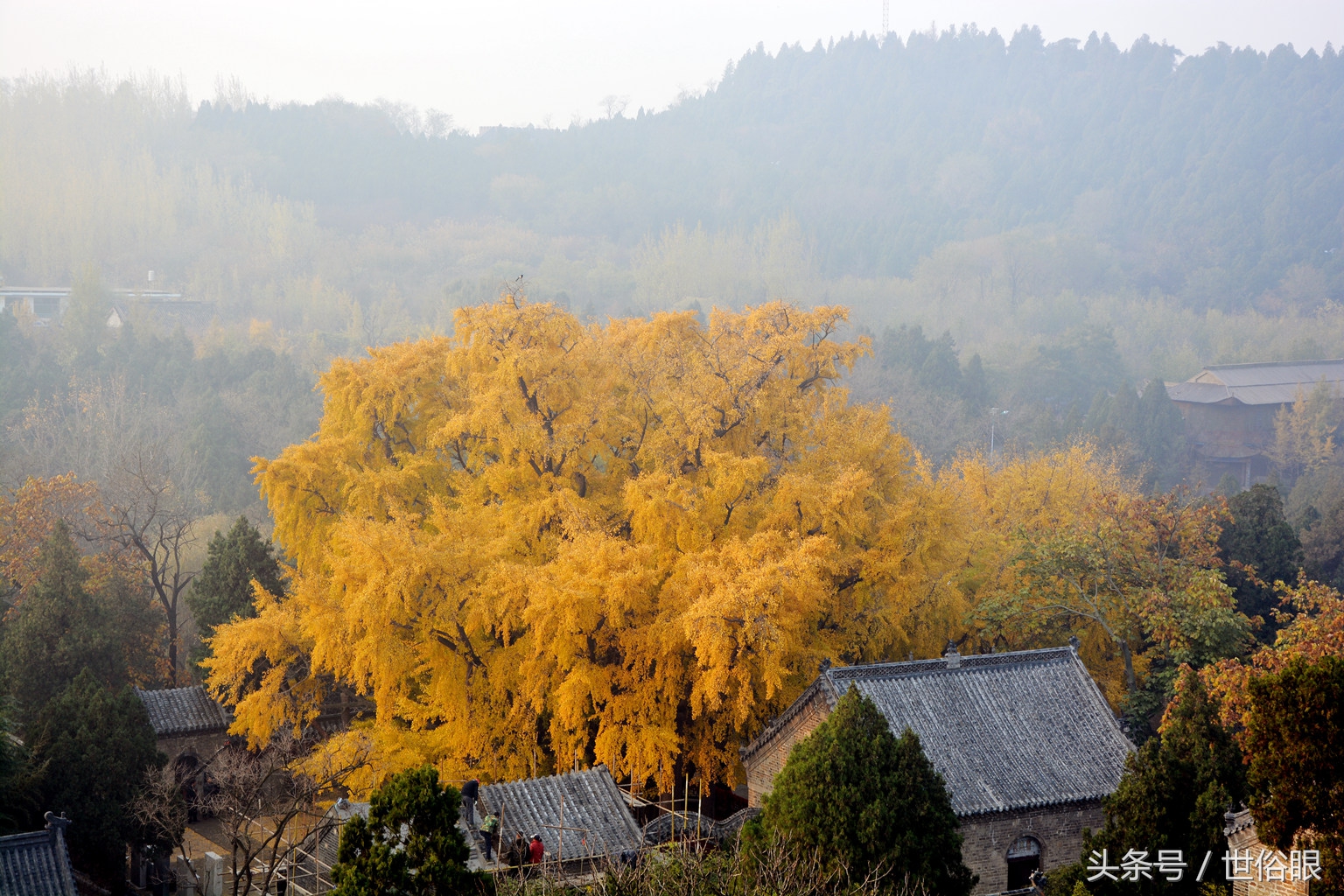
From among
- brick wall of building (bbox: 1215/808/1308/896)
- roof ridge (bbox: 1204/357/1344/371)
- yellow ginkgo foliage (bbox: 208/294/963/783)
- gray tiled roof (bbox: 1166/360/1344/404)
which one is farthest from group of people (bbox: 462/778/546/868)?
roof ridge (bbox: 1204/357/1344/371)

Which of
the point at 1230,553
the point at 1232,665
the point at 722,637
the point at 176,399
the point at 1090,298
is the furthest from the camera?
the point at 1090,298

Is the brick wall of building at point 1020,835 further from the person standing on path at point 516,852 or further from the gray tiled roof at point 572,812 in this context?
the person standing on path at point 516,852

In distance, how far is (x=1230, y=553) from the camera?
2641cm

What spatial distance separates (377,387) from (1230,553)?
17934 millimetres

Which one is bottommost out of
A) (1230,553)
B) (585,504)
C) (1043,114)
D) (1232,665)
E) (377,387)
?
(1230,553)

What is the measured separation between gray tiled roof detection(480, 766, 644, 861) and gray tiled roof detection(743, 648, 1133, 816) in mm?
3233

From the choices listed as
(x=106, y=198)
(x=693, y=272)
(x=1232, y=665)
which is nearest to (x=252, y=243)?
(x=106, y=198)

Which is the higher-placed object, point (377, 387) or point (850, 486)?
point (377, 387)

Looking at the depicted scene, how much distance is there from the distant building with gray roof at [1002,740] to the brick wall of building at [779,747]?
0.02m

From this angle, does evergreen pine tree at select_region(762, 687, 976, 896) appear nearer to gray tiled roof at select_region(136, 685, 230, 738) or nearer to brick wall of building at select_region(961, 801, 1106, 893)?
brick wall of building at select_region(961, 801, 1106, 893)

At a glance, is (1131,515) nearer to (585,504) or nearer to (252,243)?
(585,504)

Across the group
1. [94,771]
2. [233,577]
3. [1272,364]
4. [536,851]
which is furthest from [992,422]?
[536,851]

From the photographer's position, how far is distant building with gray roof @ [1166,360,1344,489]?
2095 inches

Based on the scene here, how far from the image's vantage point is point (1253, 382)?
5469cm
